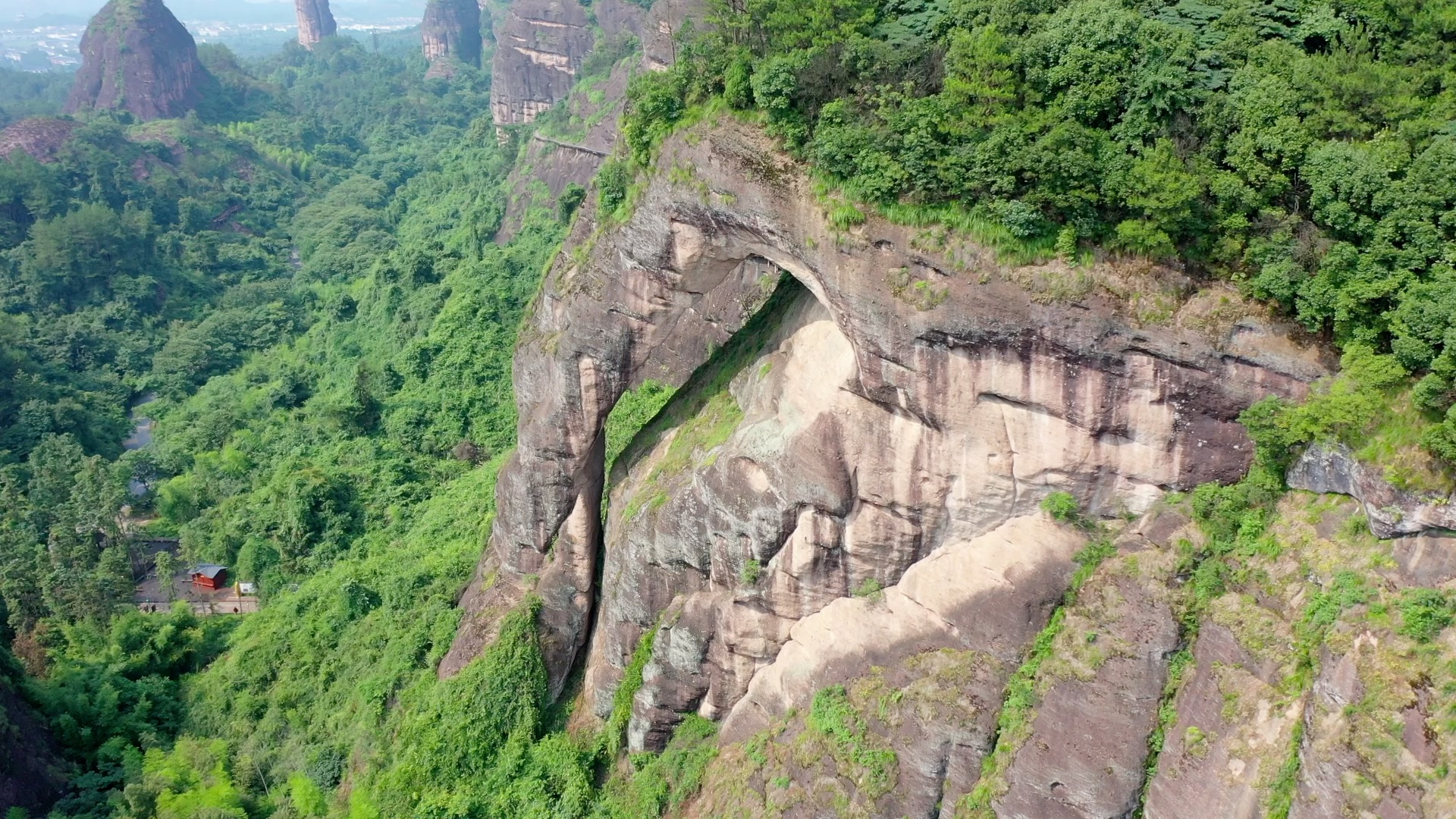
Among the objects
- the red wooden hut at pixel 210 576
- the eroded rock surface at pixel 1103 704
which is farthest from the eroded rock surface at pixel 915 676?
the red wooden hut at pixel 210 576

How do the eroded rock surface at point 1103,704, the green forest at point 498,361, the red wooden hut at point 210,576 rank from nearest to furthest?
the green forest at point 498,361 < the eroded rock surface at point 1103,704 < the red wooden hut at point 210,576

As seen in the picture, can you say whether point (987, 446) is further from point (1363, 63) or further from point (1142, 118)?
point (1363, 63)

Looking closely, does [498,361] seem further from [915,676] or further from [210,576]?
[915,676]

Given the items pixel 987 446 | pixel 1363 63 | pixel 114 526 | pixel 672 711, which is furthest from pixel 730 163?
pixel 114 526

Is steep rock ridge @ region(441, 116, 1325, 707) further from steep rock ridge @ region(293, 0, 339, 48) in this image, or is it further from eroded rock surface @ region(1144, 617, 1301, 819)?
steep rock ridge @ region(293, 0, 339, 48)

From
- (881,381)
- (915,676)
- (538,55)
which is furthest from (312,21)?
(915,676)

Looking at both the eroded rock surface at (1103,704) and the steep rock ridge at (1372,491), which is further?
the eroded rock surface at (1103,704)

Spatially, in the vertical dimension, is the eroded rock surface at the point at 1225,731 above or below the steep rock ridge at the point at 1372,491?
below

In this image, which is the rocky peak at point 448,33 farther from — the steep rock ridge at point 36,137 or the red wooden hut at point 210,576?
the red wooden hut at point 210,576
